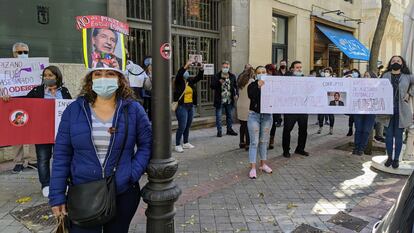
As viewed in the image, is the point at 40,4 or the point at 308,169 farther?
the point at 40,4

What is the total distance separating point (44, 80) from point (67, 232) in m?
2.90

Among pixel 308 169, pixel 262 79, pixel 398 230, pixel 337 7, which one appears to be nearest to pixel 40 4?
pixel 262 79

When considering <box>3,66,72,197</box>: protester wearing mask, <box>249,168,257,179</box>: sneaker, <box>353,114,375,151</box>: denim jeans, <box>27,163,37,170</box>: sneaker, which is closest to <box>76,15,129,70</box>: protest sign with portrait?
<box>3,66,72,197</box>: protester wearing mask

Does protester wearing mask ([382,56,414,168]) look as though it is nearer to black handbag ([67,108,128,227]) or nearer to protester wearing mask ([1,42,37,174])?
black handbag ([67,108,128,227])

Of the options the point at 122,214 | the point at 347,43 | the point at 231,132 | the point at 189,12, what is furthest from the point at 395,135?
the point at 347,43

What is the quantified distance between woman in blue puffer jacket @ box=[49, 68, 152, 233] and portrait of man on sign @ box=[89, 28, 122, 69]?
0.05m

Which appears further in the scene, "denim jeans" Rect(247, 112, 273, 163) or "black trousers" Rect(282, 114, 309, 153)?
"black trousers" Rect(282, 114, 309, 153)

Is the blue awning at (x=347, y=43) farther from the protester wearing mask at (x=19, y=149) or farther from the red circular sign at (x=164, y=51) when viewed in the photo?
the red circular sign at (x=164, y=51)

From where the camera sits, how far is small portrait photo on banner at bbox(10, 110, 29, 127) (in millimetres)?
5070

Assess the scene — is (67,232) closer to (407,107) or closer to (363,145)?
(407,107)

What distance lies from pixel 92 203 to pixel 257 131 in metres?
4.09

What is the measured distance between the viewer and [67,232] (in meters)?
2.81

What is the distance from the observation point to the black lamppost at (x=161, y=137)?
2996 mm

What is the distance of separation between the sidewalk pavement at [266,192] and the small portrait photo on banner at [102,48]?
222cm
